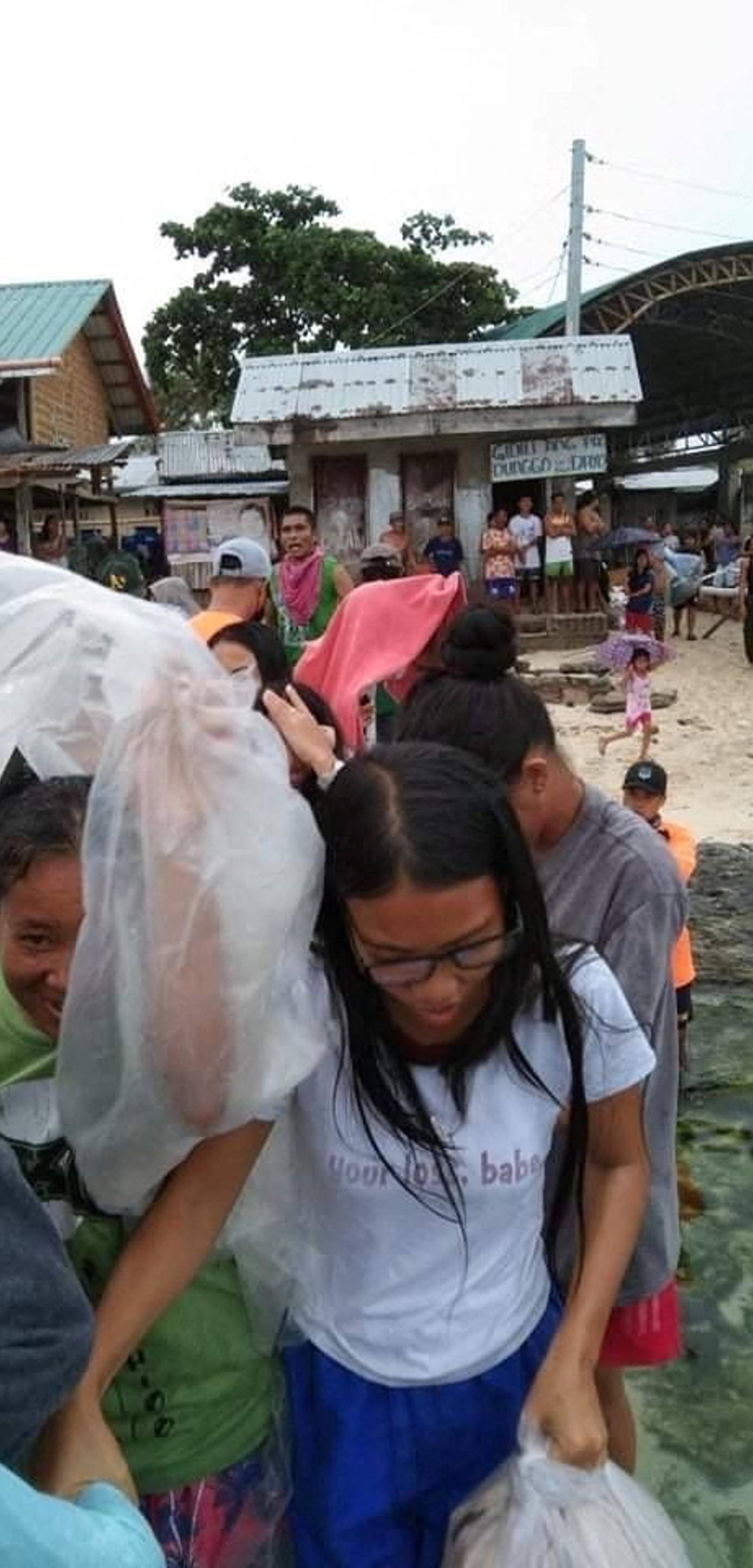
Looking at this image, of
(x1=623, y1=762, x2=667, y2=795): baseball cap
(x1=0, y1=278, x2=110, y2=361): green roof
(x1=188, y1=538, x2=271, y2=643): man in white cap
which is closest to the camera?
(x1=188, y1=538, x2=271, y2=643): man in white cap

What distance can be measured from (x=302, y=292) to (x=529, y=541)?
13.3 m

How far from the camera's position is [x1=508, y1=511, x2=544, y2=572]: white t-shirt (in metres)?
13.1

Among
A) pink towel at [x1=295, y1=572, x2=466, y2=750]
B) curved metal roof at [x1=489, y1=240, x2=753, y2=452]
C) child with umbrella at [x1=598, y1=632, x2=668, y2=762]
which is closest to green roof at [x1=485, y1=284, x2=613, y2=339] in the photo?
curved metal roof at [x1=489, y1=240, x2=753, y2=452]

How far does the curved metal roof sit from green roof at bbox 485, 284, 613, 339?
0.02 m

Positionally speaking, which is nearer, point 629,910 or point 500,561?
point 629,910

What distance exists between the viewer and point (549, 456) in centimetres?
1295

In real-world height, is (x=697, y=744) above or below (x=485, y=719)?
below

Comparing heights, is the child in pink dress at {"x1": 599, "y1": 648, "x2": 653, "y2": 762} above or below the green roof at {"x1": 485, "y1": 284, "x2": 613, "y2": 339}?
below

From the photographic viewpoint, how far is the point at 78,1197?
45.5 inches

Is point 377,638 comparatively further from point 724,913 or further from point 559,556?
point 559,556

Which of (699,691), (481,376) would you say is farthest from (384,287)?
(699,691)

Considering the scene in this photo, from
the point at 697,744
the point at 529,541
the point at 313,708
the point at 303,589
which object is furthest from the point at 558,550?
the point at 313,708

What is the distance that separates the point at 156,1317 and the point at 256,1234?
17 centimetres

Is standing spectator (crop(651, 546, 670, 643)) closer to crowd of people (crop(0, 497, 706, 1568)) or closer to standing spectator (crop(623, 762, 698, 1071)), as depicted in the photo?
standing spectator (crop(623, 762, 698, 1071))
